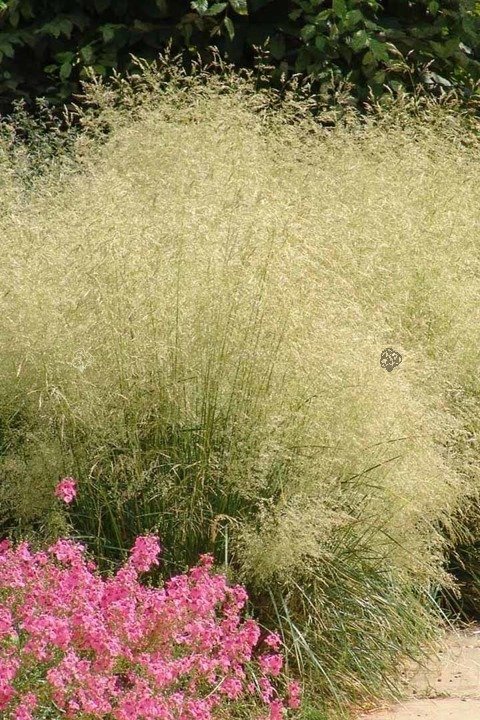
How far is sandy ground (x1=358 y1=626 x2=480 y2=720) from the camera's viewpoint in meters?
3.64

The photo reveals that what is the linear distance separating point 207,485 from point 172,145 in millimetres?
1698

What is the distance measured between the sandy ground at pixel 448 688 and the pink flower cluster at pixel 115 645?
578 millimetres

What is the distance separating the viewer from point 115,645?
2816 millimetres

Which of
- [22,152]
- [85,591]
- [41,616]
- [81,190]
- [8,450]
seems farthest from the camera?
[22,152]

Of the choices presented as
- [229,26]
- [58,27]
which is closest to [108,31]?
[58,27]

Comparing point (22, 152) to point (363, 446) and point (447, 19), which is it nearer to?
point (363, 446)

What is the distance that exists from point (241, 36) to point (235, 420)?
418cm

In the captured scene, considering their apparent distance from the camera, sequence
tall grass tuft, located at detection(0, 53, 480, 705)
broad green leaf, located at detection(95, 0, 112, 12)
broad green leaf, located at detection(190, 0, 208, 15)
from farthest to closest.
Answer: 1. broad green leaf, located at detection(95, 0, 112, 12)
2. broad green leaf, located at detection(190, 0, 208, 15)
3. tall grass tuft, located at detection(0, 53, 480, 705)

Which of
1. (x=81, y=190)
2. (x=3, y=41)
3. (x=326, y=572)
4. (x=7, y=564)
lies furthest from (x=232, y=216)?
(x=3, y=41)

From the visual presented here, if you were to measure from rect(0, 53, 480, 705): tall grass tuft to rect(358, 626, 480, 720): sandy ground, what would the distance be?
100 mm

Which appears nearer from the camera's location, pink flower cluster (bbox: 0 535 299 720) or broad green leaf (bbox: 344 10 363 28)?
pink flower cluster (bbox: 0 535 299 720)

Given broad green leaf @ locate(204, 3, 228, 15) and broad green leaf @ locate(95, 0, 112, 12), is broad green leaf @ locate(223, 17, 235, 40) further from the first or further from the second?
broad green leaf @ locate(95, 0, 112, 12)

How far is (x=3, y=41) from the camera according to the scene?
725cm

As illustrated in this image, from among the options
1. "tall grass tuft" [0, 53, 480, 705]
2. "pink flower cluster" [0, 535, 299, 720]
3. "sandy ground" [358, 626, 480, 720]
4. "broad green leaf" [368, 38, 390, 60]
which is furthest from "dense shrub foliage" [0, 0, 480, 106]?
"pink flower cluster" [0, 535, 299, 720]
